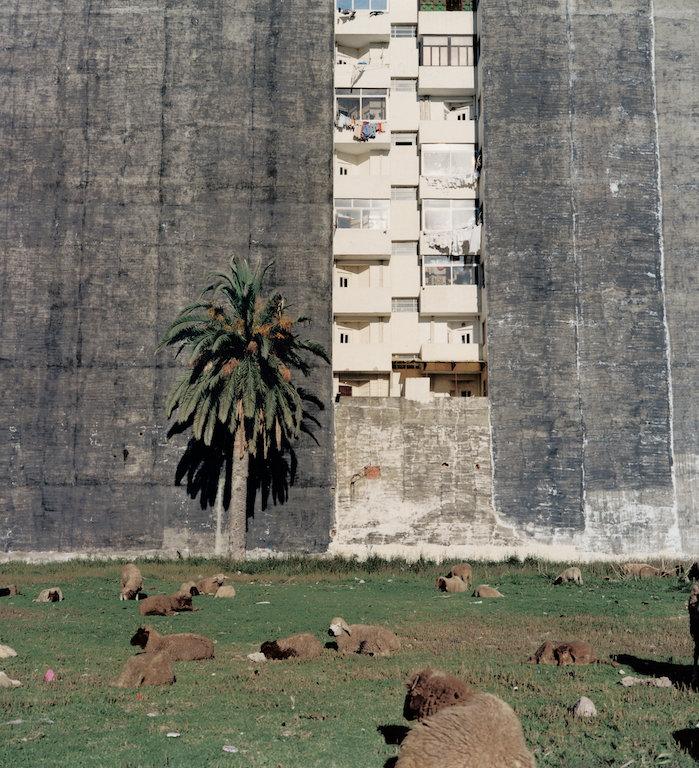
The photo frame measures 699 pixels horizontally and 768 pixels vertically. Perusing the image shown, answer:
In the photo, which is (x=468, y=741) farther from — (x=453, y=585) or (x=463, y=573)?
(x=463, y=573)

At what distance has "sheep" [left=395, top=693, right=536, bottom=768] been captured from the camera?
22.1ft

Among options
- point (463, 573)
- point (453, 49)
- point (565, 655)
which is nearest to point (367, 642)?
point (565, 655)

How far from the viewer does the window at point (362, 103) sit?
1539 inches

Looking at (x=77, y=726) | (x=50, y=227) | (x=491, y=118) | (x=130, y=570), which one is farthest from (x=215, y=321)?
(x=77, y=726)

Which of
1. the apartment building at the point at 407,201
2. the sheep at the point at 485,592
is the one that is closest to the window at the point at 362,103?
the apartment building at the point at 407,201

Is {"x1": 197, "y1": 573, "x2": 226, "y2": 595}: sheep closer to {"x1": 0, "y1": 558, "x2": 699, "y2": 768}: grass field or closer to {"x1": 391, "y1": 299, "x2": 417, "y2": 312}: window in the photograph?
{"x1": 0, "y1": 558, "x2": 699, "y2": 768}: grass field

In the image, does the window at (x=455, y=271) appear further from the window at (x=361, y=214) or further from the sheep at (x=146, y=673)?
the sheep at (x=146, y=673)

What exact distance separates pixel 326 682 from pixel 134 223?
27556 millimetres

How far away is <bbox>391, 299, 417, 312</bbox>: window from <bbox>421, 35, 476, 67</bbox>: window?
1123cm

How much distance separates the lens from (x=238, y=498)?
31.1 meters

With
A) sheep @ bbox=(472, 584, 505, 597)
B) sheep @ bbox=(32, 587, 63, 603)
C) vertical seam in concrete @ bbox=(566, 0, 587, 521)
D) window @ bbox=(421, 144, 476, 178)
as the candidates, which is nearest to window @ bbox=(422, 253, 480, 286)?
window @ bbox=(421, 144, 476, 178)

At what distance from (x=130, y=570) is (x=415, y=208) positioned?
23.3 m

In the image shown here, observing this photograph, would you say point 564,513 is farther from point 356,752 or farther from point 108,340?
point 356,752

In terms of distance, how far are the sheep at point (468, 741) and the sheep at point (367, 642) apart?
6155 mm
